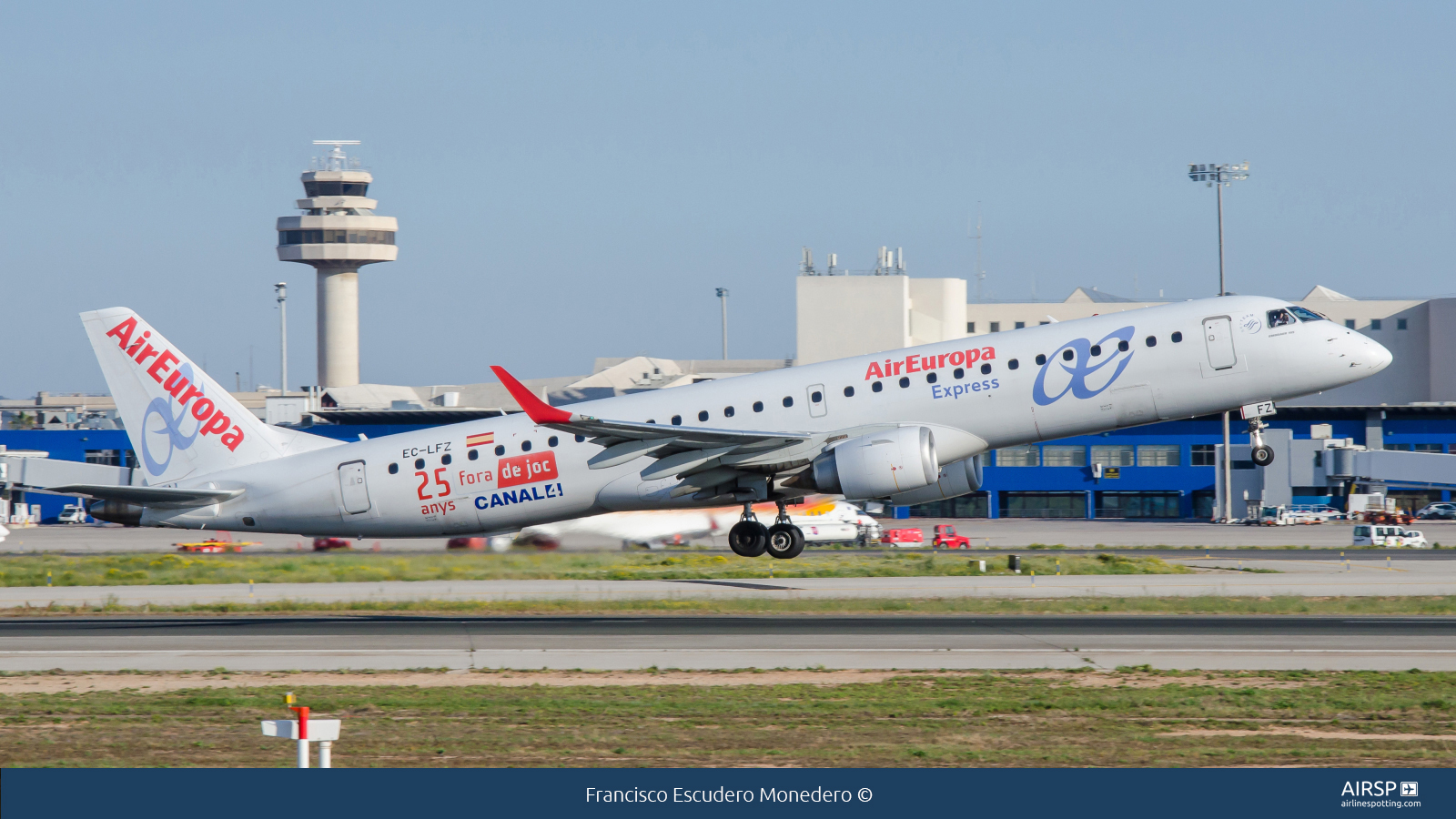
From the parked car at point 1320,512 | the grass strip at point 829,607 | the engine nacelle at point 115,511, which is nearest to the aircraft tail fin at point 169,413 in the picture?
the engine nacelle at point 115,511

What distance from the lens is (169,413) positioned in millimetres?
37969

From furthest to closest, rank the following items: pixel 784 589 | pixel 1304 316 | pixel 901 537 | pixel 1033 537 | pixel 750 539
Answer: pixel 1033 537 → pixel 901 537 → pixel 784 589 → pixel 750 539 → pixel 1304 316

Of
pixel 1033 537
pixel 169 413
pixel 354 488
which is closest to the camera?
pixel 354 488

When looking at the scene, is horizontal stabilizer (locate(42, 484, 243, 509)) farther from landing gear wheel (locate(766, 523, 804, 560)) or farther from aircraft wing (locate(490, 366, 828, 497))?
landing gear wheel (locate(766, 523, 804, 560))

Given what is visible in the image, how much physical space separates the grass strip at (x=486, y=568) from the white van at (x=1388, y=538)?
2232cm

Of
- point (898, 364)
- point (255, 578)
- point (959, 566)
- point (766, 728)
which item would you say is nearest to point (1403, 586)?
point (959, 566)

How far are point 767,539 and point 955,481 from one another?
4680 millimetres

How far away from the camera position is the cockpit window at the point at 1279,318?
31.6m

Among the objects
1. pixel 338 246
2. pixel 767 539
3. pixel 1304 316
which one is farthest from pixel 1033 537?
pixel 338 246

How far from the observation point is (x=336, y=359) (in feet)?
562

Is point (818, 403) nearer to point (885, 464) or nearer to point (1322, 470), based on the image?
point (885, 464)

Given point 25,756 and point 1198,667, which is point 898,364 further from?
point 25,756

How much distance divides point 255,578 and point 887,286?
88.2 meters

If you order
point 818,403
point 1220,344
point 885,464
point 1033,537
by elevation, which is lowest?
point 1033,537
